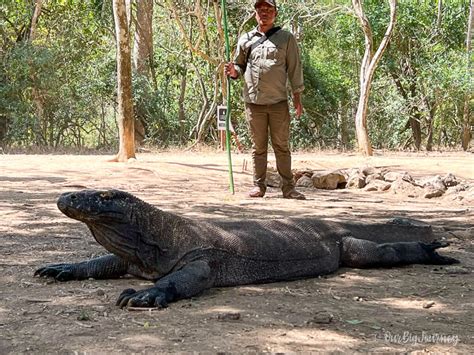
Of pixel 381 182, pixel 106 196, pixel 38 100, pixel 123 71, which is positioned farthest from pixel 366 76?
pixel 106 196

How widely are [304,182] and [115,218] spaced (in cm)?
695

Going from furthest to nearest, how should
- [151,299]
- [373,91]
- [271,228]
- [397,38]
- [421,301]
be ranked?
[373,91] → [397,38] → [271,228] → [421,301] → [151,299]

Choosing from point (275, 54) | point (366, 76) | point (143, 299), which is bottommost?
point (143, 299)

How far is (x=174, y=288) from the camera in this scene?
3.32 m

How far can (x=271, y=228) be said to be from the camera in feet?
13.5

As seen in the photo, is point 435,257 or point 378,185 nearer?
point 435,257

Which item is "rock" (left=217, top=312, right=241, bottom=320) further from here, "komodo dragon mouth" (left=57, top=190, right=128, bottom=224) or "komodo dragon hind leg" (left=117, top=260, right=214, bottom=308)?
"komodo dragon mouth" (left=57, top=190, right=128, bottom=224)

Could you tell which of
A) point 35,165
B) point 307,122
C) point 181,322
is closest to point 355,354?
point 181,322

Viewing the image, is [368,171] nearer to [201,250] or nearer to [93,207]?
[201,250]

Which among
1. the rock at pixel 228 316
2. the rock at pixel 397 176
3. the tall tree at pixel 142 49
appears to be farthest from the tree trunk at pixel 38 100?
the rock at pixel 228 316

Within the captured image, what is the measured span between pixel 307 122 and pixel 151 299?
17248 mm

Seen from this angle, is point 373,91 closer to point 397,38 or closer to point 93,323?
point 397,38

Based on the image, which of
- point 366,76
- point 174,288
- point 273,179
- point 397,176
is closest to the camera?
point 174,288

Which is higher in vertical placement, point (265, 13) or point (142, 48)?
point (142, 48)
